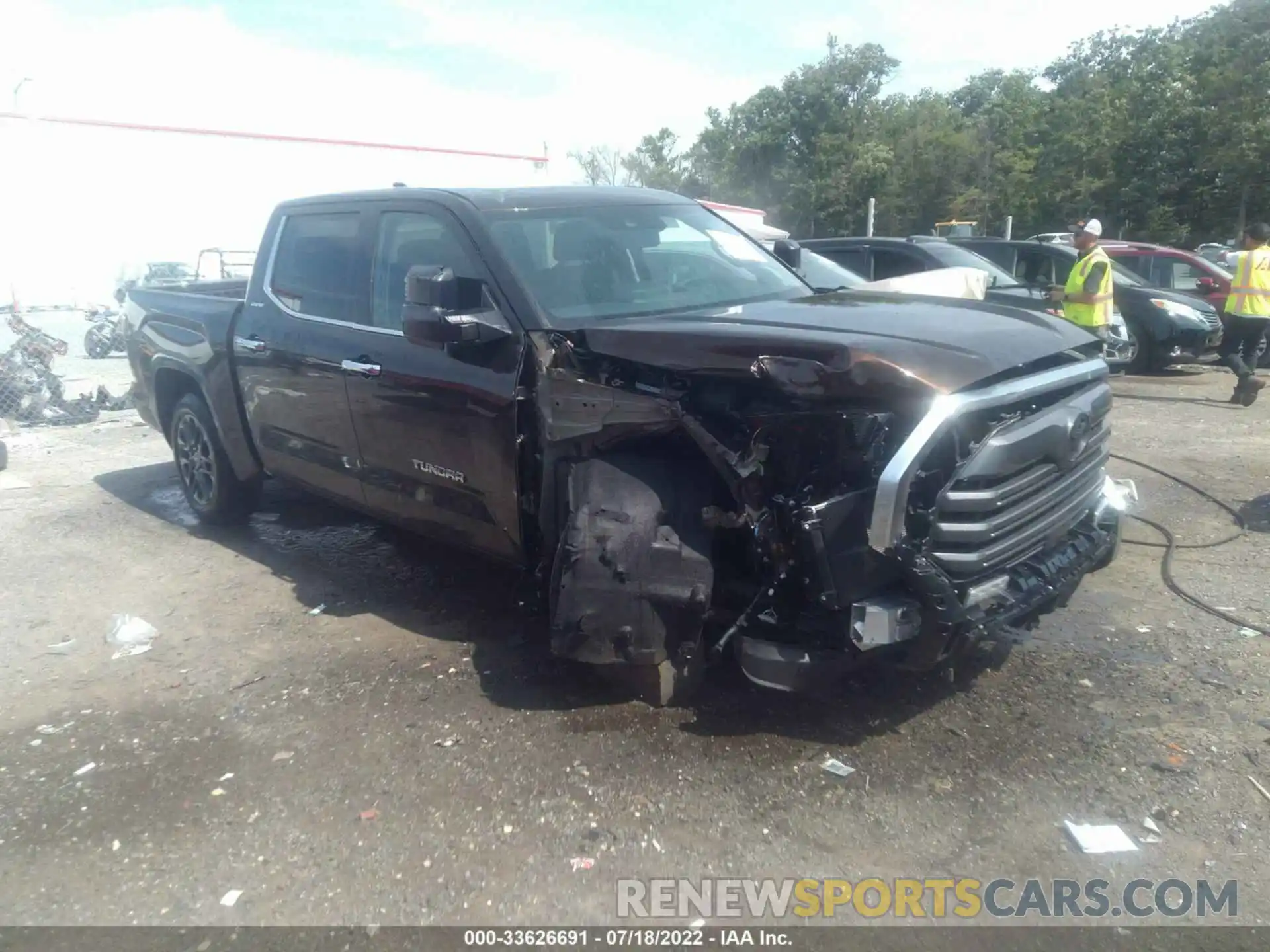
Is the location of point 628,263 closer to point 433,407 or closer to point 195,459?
point 433,407

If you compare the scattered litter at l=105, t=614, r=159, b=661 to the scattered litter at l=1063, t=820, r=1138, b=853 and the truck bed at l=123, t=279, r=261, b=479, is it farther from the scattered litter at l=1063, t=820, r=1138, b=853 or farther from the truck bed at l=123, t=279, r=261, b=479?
the scattered litter at l=1063, t=820, r=1138, b=853

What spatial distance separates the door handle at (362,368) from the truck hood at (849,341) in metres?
1.15

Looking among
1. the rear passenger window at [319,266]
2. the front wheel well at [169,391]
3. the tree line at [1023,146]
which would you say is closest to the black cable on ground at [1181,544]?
the rear passenger window at [319,266]

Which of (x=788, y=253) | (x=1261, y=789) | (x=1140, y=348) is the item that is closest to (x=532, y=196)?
(x=788, y=253)

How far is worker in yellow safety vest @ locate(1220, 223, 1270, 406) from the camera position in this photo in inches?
375

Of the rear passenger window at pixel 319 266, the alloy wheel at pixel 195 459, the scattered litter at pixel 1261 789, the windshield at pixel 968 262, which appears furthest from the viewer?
the windshield at pixel 968 262

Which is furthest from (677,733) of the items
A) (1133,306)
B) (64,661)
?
(1133,306)

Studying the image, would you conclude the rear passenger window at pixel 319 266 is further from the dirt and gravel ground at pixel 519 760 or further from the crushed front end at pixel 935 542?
the crushed front end at pixel 935 542

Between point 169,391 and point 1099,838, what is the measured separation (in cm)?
583

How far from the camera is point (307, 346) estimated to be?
4.88 meters

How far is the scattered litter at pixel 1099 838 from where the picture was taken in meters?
2.89

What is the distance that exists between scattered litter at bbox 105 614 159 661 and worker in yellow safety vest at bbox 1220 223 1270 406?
9.27 m

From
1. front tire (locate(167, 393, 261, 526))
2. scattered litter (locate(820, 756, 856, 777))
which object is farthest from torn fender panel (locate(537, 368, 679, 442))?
front tire (locate(167, 393, 261, 526))

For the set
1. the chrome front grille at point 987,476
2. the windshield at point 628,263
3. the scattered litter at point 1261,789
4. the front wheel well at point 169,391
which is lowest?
the scattered litter at point 1261,789
